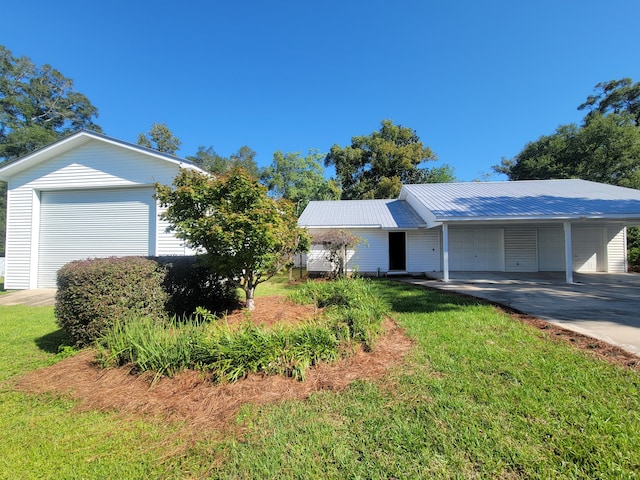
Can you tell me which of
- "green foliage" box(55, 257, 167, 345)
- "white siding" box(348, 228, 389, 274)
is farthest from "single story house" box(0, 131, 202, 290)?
"white siding" box(348, 228, 389, 274)

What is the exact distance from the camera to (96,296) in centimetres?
428

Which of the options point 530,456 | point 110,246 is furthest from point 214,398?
point 110,246

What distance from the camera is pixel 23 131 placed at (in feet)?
89.4

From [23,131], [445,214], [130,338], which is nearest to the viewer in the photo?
[130,338]

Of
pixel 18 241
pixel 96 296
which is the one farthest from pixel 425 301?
pixel 18 241

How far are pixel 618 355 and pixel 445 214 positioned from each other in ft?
26.6

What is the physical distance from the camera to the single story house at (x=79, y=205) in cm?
1026

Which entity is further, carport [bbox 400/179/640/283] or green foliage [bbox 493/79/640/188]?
green foliage [bbox 493/79/640/188]

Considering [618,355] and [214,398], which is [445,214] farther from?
[214,398]

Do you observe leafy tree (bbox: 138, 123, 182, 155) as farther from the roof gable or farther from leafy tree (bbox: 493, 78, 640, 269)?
leafy tree (bbox: 493, 78, 640, 269)

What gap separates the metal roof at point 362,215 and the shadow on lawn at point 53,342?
412 inches

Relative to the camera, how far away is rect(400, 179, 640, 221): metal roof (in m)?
11.0

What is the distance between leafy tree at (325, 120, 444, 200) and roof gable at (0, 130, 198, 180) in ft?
71.8

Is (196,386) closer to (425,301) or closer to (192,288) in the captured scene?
(192,288)
